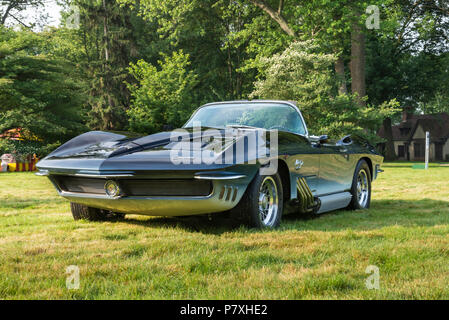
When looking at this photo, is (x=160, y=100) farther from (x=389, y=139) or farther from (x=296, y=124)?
(x=389, y=139)

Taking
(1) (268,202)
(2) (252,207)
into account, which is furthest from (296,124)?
(2) (252,207)

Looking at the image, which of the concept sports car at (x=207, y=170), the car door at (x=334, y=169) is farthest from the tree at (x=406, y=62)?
the concept sports car at (x=207, y=170)

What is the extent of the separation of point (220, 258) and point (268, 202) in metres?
1.59

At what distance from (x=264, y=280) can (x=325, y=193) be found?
10.4 feet

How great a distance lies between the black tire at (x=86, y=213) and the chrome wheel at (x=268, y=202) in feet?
5.85

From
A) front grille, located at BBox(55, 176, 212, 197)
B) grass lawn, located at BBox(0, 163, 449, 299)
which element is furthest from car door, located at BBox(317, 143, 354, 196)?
front grille, located at BBox(55, 176, 212, 197)

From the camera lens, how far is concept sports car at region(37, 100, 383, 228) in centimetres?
421

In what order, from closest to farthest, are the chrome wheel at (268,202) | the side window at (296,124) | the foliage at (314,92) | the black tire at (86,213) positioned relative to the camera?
the chrome wheel at (268,202) → the black tire at (86,213) → the side window at (296,124) → the foliage at (314,92)

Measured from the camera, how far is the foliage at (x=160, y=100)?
82.9 feet

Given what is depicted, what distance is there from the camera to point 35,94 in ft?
71.1

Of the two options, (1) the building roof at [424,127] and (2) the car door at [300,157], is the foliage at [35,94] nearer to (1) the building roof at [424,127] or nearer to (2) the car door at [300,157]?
(2) the car door at [300,157]

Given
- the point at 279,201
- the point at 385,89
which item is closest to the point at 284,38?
the point at 385,89
